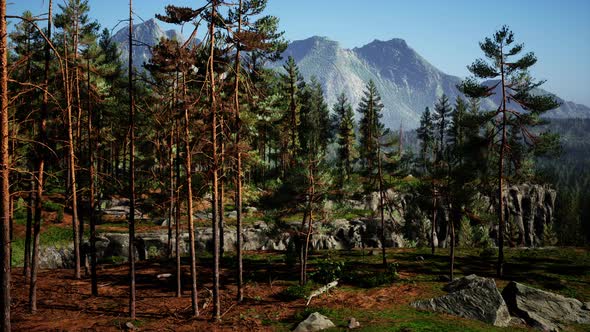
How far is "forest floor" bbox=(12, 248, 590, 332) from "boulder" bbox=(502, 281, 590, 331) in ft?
2.72

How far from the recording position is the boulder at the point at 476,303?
15.3 metres

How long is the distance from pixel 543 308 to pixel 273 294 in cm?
1273

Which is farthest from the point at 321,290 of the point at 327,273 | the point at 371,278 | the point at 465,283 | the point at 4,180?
the point at 4,180

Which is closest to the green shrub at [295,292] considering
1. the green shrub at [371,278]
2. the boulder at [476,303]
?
the green shrub at [371,278]

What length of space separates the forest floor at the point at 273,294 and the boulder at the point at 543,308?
2.72ft

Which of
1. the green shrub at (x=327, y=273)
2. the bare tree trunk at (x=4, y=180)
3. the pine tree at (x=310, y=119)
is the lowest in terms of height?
the green shrub at (x=327, y=273)

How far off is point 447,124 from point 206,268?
5808 cm

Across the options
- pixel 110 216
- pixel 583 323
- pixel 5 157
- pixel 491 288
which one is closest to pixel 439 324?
pixel 491 288

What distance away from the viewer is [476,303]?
1606cm

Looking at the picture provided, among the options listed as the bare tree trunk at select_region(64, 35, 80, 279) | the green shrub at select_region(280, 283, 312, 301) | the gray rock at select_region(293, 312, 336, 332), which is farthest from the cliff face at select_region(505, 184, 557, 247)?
the bare tree trunk at select_region(64, 35, 80, 279)

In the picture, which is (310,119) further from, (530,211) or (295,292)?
(530,211)

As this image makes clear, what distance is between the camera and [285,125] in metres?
47.9

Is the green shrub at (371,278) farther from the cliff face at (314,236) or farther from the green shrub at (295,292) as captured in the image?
the green shrub at (295,292)

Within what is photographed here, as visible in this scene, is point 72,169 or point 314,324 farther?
point 72,169
